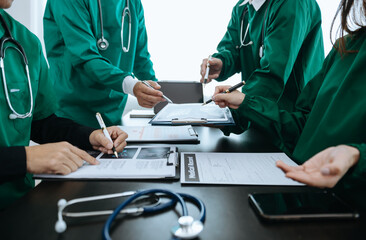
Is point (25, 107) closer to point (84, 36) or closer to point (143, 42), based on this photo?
point (84, 36)

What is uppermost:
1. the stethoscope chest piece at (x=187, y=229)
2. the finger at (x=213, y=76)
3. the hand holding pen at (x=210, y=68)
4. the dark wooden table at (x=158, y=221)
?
the hand holding pen at (x=210, y=68)

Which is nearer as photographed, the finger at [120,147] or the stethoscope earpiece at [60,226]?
the stethoscope earpiece at [60,226]

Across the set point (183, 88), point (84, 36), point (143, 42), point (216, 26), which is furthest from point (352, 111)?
point (216, 26)

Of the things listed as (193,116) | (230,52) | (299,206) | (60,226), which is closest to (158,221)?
(60,226)

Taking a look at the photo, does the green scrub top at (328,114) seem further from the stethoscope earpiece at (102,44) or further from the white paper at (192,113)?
the stethoscope earpiece at (102,44)

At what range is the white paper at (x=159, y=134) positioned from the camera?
3.03 feet

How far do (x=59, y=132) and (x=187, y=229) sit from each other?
2.23 feet

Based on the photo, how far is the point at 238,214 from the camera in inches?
17.8

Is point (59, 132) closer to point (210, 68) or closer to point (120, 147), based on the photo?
point (120, 147)

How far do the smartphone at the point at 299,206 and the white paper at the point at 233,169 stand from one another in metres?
0.07

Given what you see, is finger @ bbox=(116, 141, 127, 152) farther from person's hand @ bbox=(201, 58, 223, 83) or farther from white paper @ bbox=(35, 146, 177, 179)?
person's hand @ bbox=(201, 58, 223, 83)

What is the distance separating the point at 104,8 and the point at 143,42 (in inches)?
15.3

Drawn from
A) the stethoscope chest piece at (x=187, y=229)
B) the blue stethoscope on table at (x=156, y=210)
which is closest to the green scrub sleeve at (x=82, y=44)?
the blue stethoscope on table at (x=156, y=210)

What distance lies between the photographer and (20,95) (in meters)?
0.77
